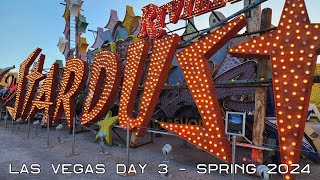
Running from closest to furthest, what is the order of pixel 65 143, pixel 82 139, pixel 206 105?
1. pixel 206 105
2. pixel 65 143
3. pixel 82 139

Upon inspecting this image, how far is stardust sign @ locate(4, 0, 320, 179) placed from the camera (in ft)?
20.1

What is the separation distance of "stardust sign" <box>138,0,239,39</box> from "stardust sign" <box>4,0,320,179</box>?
2.54 meters

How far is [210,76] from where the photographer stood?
26.4 ft

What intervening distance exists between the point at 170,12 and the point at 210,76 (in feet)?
19.5

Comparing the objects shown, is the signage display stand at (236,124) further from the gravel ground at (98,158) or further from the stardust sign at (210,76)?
the gravel ground at (98,158)

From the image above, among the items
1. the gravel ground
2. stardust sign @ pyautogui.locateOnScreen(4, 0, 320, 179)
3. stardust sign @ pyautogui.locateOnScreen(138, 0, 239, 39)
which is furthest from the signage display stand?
stardust sign @ pyautogui.locateOnScreen(138, 0, 239, 39)

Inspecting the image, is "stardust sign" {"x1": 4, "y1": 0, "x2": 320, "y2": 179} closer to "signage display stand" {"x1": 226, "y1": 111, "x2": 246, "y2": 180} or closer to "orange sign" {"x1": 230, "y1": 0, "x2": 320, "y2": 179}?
"orange sign" {"x1": 230, "y1": 0, "x2": 320, "y2": 179}

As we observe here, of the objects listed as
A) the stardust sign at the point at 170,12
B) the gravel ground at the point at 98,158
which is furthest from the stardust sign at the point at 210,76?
the stardust sign at the point at 170,12

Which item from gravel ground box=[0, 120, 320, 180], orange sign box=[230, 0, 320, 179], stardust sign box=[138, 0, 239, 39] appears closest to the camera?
orange sign box=[230, 0, 320, 179]

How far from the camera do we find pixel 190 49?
8570 mm

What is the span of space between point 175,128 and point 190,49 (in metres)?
2.87

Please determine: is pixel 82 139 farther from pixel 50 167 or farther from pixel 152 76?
pixel 152 76

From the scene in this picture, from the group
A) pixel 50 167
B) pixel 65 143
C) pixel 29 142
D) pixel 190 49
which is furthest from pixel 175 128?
pixel 29 142

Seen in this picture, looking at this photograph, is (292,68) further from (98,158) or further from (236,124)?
(98,158)
